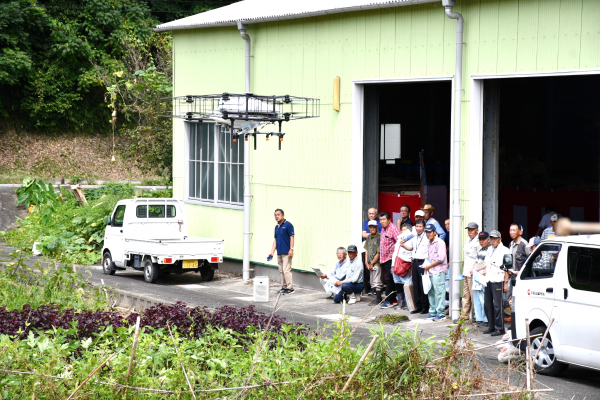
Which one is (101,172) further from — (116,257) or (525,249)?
(525,249)

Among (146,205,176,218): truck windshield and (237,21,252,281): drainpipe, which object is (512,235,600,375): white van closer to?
(237,21,252,281): drainpipe

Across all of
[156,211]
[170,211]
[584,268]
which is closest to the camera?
[584,268]

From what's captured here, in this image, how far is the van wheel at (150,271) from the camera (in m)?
19.0

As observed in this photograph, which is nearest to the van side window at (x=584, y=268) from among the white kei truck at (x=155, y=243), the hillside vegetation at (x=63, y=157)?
the white kei truck at (x=155, y=243)

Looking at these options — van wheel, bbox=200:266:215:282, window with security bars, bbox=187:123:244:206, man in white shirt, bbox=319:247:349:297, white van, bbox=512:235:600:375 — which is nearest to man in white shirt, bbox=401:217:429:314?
man in white shirt, bbox=319:247:349:297

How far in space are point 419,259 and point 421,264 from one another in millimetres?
104

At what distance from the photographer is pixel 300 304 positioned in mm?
16594

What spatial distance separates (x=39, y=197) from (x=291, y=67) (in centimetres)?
1142

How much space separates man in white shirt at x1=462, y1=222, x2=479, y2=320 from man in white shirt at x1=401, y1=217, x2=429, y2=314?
3.02ft

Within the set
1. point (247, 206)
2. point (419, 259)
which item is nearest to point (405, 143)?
point (247, 206)

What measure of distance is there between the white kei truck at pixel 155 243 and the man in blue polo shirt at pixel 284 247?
174 centimetres

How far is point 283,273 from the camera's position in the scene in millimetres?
18125

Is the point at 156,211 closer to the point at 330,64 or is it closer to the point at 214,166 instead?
the point at 214,166

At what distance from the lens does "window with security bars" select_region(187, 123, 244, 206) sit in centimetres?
2064
